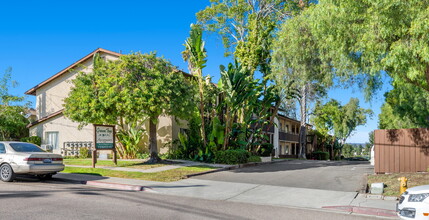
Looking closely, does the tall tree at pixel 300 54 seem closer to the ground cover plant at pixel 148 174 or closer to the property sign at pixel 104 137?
the ground cover plant at pixel 148 174

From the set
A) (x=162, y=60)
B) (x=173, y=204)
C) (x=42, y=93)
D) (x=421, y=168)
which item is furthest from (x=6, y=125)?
(x=421, y=168)

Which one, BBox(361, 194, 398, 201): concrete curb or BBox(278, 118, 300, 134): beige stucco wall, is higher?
BBox(278, 118, 300, 134): beige stucco wall

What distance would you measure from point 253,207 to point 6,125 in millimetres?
23923

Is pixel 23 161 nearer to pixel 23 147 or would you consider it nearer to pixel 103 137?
pixel 23 147

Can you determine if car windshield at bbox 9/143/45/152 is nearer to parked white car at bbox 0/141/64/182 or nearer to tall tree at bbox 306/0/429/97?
parked white car at bbox 0/141/64/182

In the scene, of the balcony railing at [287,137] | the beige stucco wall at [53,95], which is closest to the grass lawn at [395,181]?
the beige stucco wall at [53,95]

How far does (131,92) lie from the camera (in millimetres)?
16078

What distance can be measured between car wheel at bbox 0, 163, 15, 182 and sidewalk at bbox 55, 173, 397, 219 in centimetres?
178

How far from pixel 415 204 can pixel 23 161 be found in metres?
11.5

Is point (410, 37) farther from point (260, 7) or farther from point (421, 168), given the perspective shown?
point (260, 7)

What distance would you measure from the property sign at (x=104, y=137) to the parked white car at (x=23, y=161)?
A: 4.07m

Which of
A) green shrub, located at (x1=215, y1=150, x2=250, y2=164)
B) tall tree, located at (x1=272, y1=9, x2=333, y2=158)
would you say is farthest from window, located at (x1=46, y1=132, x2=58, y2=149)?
tall tree, located at (x1=272, y1=9, x2=333, y2=158)

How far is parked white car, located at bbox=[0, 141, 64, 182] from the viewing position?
1210 centimetres

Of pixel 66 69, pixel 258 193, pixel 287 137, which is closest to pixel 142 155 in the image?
pixel 66 69
